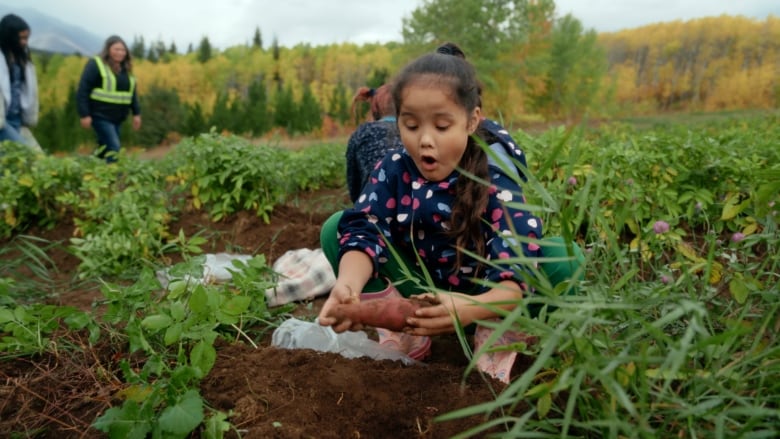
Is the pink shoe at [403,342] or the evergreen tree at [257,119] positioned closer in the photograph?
the pink shoe at [403,342]

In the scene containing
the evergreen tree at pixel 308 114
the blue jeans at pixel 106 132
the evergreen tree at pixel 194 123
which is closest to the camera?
the blue jeans at pixel 106 132

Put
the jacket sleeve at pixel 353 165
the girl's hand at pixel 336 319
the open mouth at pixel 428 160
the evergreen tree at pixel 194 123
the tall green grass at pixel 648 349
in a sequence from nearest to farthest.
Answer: the tall green grass at pixel 648 349 < the girl's hand at pixel 336 319 < the open mouth at pixel 428 160 < the jacket sleeve at pixel 353 165 < the evergreen tree at pixel 194 123

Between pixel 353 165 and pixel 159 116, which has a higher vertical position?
pixel 353 165

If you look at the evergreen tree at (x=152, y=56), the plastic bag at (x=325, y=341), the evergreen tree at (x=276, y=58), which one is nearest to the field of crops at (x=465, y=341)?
the plastic bag at (x=325, y=341)

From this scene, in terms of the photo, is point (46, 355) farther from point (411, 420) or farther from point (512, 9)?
point (512, 9)

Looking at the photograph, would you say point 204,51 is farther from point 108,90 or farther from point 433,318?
point 433,318

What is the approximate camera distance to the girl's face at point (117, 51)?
19.1 feet

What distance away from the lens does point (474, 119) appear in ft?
5.58

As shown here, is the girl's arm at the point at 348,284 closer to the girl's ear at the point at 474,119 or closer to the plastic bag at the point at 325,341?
the plastic bag at the point at 325,341

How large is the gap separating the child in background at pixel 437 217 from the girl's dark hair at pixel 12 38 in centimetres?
484

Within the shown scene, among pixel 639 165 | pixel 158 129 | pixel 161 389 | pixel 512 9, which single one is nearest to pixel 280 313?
pixel 161 389

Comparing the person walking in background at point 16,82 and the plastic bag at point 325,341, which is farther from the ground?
the person walking in background at point 16,82

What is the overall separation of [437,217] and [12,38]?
5.31 m

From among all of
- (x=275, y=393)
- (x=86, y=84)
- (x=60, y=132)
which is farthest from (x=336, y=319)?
(x=60, y=132)
